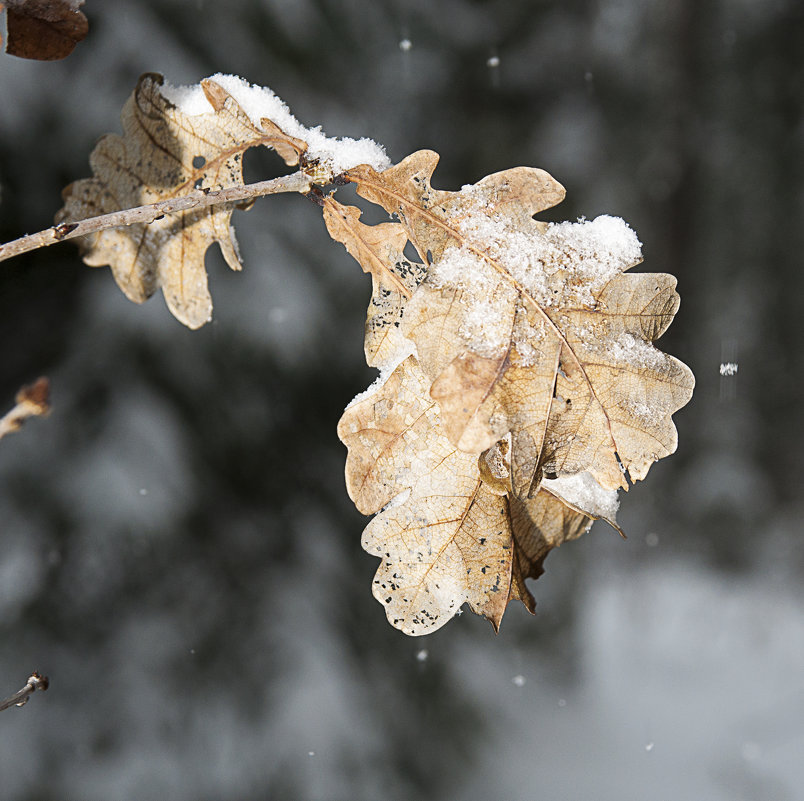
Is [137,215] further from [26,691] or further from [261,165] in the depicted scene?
[261,165]

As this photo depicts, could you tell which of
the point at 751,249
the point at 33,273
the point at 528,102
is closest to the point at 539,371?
the point at 33,273

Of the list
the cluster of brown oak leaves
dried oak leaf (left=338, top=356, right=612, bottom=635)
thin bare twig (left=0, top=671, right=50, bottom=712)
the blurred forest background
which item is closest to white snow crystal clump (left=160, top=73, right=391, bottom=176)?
the cluster of brown oak leaves

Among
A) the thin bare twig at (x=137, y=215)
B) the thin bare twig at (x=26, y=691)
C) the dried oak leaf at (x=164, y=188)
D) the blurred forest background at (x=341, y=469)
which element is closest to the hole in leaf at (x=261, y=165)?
the blurred forest background at (x=341, y=469)

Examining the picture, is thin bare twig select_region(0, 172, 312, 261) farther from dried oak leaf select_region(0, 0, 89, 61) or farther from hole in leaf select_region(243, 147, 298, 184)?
hole in leaf select_region(243, 147, 298, 184)

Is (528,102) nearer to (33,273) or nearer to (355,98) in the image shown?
(355,98)

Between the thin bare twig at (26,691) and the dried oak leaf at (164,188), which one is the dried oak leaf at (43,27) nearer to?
the dried oak leaf at (164,188)

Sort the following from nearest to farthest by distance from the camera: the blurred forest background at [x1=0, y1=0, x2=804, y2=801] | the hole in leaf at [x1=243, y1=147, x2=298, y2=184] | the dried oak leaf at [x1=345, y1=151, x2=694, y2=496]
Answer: the dried oak leaf at [x1=345, y1=151, x2=694, y2=496], the blurred forest background at [x1=0, y1=0, x2=804, y2=801], the hole in leaf at [x1=243, y1=147, x2=298, y2=184]
